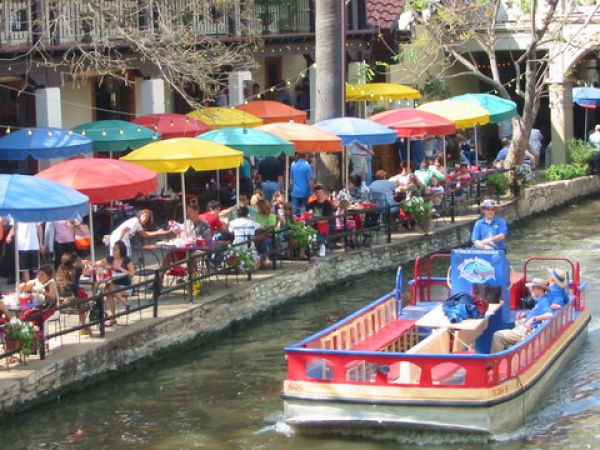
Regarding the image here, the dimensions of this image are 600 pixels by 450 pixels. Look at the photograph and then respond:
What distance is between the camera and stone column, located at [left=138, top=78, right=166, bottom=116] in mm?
27391

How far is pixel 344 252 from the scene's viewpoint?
2291 centimetres

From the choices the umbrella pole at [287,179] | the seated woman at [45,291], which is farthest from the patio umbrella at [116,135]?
the seated woman at [45,291]

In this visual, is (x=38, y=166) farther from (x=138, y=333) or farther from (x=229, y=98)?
(x=138, y=333)

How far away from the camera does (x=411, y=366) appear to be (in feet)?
45.6

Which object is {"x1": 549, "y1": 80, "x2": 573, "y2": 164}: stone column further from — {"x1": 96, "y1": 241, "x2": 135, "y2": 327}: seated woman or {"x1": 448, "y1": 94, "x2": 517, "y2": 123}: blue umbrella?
{"x1": 96, "y1": 241, "x2": 135, "y2": 327}: seated woman

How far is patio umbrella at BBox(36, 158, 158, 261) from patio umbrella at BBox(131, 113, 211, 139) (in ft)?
20.8

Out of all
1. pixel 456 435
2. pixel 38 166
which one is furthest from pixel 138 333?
pixel 38 166

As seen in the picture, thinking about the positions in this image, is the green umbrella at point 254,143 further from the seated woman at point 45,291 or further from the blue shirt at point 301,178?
the seated woman at point 45,291

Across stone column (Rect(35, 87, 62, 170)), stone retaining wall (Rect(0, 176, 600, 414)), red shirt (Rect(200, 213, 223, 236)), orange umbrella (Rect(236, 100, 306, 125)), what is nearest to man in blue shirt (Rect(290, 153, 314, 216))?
stone retaining wall (Rect(0, 176, 600, 414))

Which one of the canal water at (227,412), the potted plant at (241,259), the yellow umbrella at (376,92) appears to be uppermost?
the yellow umbrella at (376,92)

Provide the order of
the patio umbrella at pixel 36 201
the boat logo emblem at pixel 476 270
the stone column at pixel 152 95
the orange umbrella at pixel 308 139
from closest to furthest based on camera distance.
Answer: the patio umbrella at pixel 36 201
the boat logo emblem at pixel 476 270
the orange umbrella at pixel 308 139
the stone column at pixel 152 95

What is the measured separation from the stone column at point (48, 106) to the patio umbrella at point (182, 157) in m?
4.47

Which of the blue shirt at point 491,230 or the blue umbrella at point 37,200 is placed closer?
the blue umbrella at point 37,200

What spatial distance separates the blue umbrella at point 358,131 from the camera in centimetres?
2422
